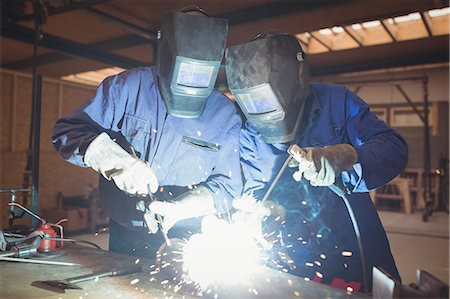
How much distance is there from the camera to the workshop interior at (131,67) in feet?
4.01

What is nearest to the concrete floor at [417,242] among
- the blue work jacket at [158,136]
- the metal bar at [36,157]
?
the metal bar at [36,157]

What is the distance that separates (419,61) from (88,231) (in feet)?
14.8

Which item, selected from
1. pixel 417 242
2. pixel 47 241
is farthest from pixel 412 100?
pixel 47 241

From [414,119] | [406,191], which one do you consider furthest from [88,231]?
[414,119]

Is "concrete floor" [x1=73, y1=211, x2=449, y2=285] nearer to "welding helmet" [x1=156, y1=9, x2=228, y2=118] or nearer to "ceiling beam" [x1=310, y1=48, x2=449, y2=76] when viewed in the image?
"welding helmet" [x1=156, y1=9, x2=228, y2=118]

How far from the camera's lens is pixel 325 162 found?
131cm

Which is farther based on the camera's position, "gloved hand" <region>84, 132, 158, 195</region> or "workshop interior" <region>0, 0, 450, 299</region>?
"gloved hand" <region>84, 132, 158, 195</region>

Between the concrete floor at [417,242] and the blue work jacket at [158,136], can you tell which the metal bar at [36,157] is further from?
the concrete floor at [417,242]

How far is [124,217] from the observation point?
5.76 ft

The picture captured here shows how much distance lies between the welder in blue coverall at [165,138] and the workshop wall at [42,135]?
3983 millimetres

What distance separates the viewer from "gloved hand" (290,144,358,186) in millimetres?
1312

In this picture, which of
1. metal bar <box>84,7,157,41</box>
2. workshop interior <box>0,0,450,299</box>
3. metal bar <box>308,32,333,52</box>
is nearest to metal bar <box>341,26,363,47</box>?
workshop interior <box>0,0,450,299</box>

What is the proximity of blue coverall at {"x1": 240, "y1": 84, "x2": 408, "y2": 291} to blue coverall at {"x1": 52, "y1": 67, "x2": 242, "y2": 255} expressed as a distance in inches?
6.3

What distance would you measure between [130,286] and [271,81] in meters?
0.82
